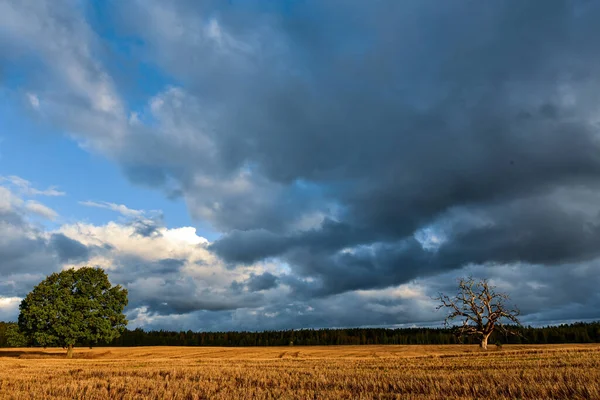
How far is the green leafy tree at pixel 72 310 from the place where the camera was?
67.8 metres

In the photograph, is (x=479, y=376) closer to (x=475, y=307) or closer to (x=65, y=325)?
(x=475, y=307)

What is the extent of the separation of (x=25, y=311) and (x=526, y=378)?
244ft

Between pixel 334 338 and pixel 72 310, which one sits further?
pixel 334 338

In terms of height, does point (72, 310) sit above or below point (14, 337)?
above

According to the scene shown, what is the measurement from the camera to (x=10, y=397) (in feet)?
60.9

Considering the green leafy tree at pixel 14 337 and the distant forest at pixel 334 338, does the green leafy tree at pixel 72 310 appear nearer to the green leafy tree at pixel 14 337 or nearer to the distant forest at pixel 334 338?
the green leafy tree at pixel 14 337

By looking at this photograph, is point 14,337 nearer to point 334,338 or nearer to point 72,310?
point 72,310

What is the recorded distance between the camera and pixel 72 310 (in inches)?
2739

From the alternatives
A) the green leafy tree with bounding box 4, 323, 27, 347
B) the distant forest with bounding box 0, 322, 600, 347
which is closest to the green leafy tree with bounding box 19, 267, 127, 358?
the green leafy tree with bounding box 4, 323, 27, 347

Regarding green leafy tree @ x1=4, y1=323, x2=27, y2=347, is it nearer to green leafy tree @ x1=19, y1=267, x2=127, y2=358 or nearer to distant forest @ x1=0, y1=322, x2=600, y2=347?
Result: green leafy tree @ x1=19, y1=267, x2=127, y2=358

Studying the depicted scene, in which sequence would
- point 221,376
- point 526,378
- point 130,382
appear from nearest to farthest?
1. point 526,378
2. point 130,382
3. point 221,376

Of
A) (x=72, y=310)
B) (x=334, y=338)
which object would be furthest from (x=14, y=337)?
(x=334, y=338)

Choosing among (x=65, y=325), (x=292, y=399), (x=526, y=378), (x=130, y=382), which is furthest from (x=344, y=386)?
(x=65, y=325)

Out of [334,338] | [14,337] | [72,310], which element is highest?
[72,310]
